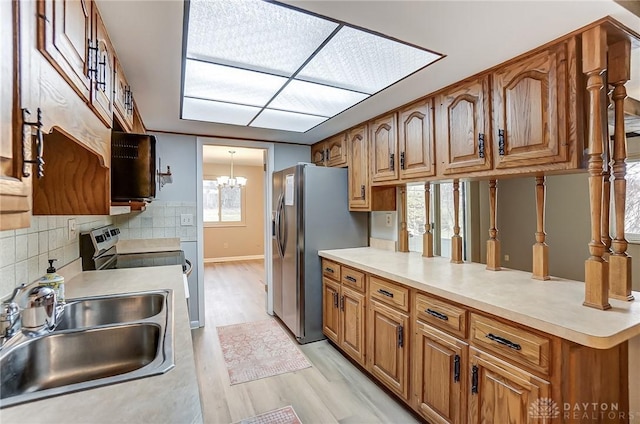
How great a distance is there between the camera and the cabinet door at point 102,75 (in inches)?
45.6

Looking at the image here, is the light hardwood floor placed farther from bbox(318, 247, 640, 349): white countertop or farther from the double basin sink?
the double basin sink

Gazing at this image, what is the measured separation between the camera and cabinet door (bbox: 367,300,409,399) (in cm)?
196

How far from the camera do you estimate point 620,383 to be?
1383 millimetres

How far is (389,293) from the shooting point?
210 centimetres

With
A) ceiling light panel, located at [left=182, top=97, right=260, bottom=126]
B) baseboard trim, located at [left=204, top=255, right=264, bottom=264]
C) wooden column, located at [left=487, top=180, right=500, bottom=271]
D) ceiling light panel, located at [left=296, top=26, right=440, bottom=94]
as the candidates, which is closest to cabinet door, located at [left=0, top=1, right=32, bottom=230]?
ceiling light panel, located at [left=296, top=26, right=440, bottom=94]

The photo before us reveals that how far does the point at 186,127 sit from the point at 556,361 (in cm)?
322

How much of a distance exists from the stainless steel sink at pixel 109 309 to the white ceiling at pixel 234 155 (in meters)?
3.71

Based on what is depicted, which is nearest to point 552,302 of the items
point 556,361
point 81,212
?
point 556,361

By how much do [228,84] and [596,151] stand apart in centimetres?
198

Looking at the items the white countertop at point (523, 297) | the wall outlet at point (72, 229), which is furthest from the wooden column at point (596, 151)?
the wall outlet at point (72, 229)

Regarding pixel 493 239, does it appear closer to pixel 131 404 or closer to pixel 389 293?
pixel 389 293

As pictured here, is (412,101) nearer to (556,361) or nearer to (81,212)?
(556,361)

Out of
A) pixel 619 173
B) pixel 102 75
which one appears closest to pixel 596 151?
pixel 619 173

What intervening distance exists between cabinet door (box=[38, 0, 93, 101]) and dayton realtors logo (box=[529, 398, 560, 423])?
1.96 metres
